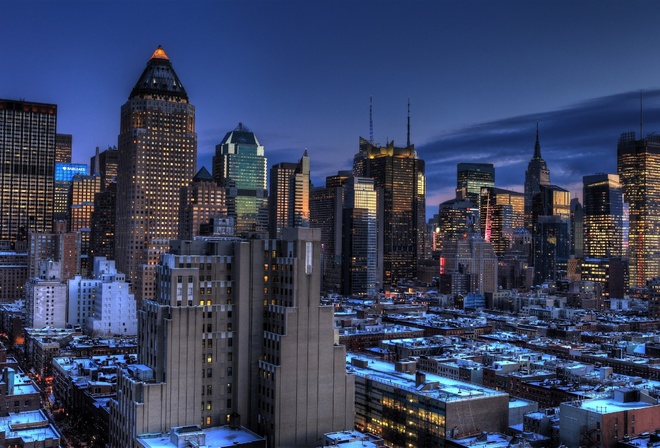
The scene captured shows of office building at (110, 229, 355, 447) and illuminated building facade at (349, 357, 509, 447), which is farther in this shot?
illuminated building facade at (349, 357, 509, 447)

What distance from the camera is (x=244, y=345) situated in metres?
99.8

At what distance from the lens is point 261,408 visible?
3890 inches

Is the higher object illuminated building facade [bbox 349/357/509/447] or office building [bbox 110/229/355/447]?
office building [bbox 110/229/355/447]

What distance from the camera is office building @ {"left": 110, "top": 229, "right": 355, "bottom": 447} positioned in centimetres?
9519

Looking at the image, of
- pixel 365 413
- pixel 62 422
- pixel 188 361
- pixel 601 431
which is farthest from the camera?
pixel 62 422

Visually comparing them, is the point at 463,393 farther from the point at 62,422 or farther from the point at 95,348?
the point at 95,348

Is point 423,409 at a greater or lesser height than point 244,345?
lesser

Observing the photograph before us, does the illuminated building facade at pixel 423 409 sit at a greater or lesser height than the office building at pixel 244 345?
lesser

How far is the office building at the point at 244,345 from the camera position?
3748 inches

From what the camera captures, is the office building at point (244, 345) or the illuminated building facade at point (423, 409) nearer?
the office building at point (244, 345)

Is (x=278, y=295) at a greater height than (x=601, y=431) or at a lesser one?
greater

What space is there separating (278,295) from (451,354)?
10269cm

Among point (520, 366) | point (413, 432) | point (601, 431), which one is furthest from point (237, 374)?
point (520, 366)

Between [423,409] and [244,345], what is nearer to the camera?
[244,345]
